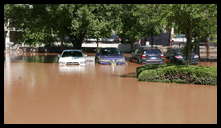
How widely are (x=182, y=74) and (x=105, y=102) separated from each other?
5994mm

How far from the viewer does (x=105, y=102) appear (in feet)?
46.8

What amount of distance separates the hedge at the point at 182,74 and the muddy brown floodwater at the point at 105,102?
406 millimetres

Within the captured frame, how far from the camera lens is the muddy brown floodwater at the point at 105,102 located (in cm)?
1135

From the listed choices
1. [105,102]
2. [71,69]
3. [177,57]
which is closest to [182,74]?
[105,102]

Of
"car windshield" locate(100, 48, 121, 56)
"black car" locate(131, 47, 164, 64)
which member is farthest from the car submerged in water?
"black car" locate(131, 47, 164, 64)

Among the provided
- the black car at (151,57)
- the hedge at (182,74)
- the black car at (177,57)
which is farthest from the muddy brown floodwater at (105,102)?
the black car at (177,57)

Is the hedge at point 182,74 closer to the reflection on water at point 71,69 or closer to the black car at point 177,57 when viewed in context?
the reflection on water at point 71,69

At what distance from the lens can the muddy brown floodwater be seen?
11352mm

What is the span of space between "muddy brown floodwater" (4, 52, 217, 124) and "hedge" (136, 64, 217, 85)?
16.0 inches

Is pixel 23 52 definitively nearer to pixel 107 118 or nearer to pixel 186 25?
pixel 186 25

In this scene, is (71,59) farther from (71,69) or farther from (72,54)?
(71,69)

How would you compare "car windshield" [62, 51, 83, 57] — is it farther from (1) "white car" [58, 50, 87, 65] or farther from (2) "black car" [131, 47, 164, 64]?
(2) "black car" [131, 47, 164, 64]

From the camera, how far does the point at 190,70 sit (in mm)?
18797
